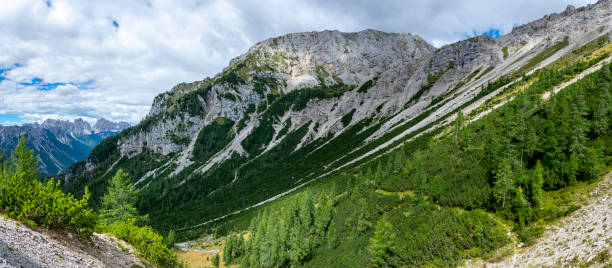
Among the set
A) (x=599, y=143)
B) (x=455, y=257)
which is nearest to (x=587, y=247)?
(x=455, y=257)

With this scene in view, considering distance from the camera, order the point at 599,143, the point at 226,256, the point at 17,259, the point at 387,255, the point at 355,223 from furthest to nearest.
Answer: the point at 226,256 → the point at 355,223 → the point at 387,255 → the point at 599,143 → the point at 17,259

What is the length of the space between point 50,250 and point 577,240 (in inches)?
1825

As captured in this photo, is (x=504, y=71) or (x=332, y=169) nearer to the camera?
(x=332, y=169)

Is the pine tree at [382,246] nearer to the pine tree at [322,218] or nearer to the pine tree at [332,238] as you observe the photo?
the pine tree at [332,238]

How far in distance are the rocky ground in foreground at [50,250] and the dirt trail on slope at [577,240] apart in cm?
3930

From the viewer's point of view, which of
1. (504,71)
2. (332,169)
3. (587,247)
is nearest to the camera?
(587,247)

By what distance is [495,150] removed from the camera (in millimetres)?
50781

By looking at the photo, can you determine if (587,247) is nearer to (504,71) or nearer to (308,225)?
(308,225)

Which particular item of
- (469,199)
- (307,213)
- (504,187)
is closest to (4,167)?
(307,213)

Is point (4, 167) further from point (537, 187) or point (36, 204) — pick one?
point (537, 187)

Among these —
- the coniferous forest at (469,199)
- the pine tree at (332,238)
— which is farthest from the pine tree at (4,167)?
the pine tree at (332,238)

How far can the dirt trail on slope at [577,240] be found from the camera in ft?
84.0

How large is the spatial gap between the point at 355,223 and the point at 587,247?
140 ft

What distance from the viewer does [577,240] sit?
28469mm
